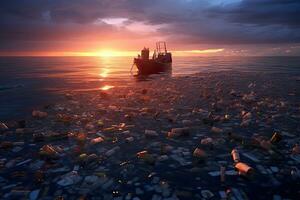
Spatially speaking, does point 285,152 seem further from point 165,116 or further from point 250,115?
point 165,116

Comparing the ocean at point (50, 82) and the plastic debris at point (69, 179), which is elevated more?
the plastic debris at point (69, 179)

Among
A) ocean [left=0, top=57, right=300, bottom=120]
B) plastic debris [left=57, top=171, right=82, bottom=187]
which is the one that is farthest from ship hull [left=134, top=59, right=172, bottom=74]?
plastic debris [left=57, top=171, right=82, bottom=187]

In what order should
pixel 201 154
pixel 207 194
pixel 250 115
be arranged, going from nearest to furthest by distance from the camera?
pixel 207 194 < pixel 201 154 < pixel 250 115

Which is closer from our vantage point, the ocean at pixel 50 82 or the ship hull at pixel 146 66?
the ocean at pixel 50 82

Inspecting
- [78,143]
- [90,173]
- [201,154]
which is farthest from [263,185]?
[78,143]

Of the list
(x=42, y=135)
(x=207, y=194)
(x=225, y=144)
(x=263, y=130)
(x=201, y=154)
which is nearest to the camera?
(x=207, y=194)

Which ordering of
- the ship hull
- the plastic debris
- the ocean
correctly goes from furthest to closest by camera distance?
the ship hull → the ocean → the plastic debris

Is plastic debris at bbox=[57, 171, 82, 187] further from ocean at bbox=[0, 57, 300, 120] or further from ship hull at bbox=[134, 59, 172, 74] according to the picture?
ship hull at bbox=[134, 59, 172, 74]

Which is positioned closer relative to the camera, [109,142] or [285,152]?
[285,152]

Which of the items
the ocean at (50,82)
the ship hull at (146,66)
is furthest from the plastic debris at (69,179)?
the ship hull at (146,66)

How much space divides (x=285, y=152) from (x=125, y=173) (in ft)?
15.0

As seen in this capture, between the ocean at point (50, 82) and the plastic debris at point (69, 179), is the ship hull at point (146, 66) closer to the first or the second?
the ocean at point (50, 82)

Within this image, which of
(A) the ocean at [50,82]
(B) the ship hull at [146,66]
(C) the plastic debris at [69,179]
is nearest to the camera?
(C) the plastic debris at [69,179]

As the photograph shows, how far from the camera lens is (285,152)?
23.6 ft
